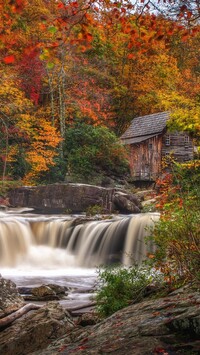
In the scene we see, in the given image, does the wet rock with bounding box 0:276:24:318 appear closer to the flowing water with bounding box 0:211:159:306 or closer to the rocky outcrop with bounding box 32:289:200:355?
the rocky outcrop with bounding box 32:289:200:355

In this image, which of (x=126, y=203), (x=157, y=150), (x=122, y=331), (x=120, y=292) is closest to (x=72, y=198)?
(x=126, y=203)

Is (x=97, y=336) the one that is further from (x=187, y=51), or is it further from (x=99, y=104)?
(x=187, y=51)

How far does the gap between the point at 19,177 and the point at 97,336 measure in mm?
24365

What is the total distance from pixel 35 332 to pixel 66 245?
12332 millimetres

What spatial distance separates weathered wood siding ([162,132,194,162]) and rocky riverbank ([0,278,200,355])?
29.0 m

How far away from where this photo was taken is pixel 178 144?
3484 cm

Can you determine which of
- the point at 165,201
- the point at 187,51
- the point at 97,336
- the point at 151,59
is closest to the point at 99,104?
the point at 151,59

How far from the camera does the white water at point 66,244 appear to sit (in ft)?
53.2

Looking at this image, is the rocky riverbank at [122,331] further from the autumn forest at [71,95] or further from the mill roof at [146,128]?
the mill roof at [146,128]

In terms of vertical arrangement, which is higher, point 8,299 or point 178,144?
point 178,144

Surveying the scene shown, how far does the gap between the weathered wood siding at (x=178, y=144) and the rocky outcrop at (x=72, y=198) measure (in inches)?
454

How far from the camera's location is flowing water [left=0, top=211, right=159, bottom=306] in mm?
15883

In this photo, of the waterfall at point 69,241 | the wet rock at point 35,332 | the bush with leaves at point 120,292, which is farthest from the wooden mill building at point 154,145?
the wet rock at point 35,332

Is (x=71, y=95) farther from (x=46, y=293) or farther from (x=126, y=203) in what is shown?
(x=46, y=293)
